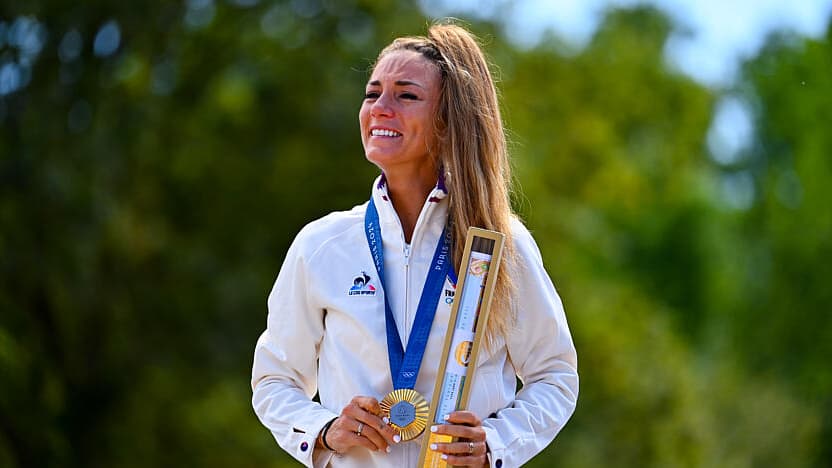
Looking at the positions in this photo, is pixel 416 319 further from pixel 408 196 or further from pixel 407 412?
pixel 408 196

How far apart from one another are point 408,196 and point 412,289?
0.33 meters

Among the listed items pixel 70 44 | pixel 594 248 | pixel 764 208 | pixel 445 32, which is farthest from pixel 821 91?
pixel 445 32

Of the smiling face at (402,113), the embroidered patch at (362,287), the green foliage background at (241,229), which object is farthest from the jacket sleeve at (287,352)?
the green foliage background at (241,229)

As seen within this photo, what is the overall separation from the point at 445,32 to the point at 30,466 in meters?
10.1

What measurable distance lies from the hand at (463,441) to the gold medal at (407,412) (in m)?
0.08

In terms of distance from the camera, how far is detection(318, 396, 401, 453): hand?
377 cm

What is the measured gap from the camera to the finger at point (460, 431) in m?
3.69

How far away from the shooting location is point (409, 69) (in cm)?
413

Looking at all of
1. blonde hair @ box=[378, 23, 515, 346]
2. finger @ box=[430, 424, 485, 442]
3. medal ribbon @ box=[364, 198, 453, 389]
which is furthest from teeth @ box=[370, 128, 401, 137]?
finger @ box=[430, 424, 485, 442]

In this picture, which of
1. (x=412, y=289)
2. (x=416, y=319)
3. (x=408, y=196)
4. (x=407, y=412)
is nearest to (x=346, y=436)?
(x=407, y=412)

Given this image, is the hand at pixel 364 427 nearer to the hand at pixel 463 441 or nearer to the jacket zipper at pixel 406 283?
the hand at pixel 463 441

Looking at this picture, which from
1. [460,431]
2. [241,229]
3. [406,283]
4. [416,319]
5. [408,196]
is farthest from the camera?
[241,229]

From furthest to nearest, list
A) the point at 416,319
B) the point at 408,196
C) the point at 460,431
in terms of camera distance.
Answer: the point at 408,196 < the point at 416,319 < the point at 460,431

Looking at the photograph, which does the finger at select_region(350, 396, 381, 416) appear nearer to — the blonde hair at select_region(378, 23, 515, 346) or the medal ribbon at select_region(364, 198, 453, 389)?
the medal ribbon at select_region(364, 198, 453, 389)
